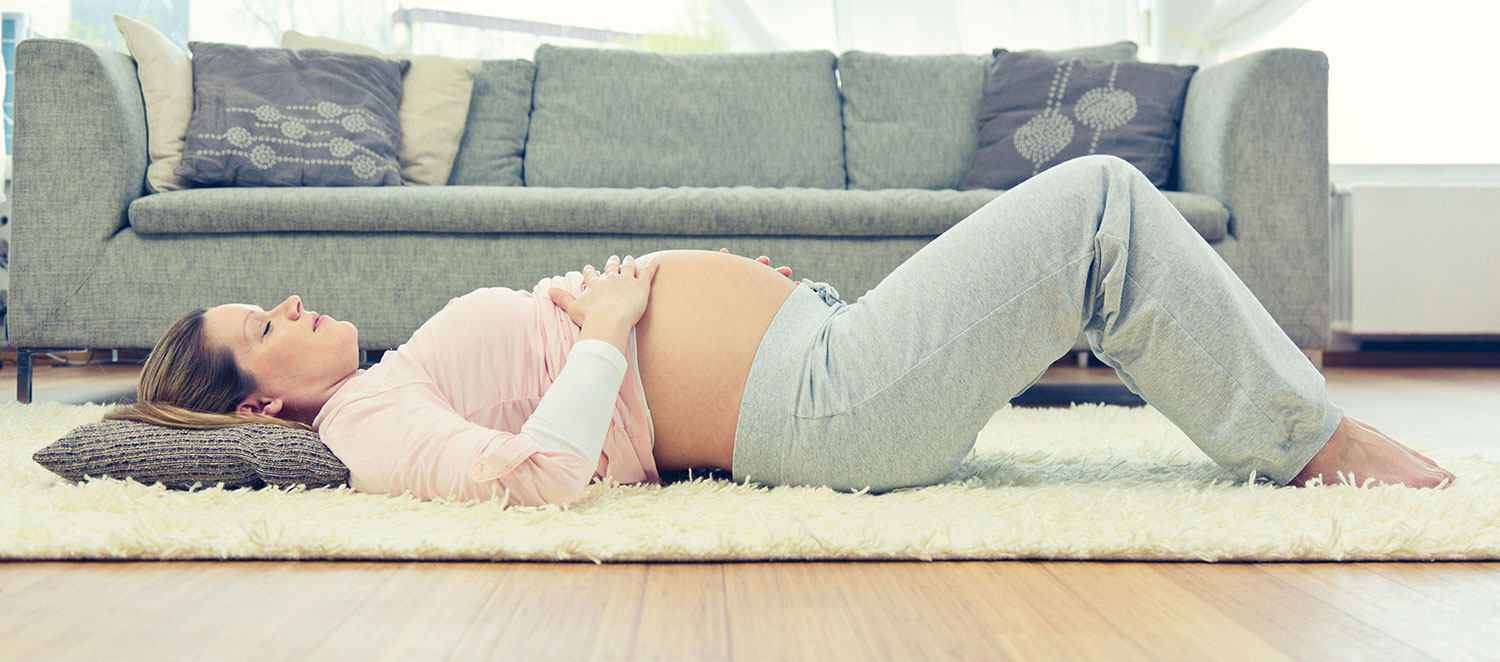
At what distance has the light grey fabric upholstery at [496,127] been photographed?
9.05 feet

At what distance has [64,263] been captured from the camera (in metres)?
2.14

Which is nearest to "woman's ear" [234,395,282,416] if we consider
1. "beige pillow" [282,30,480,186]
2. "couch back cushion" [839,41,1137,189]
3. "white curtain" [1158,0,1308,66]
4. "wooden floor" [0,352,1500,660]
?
"wooden floor" [0,352,1500,660]

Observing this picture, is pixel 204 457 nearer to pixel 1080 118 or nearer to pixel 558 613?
pixel 558 613

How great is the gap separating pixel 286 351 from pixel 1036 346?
2.91 feet

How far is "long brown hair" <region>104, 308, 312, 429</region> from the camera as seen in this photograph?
1161 mm

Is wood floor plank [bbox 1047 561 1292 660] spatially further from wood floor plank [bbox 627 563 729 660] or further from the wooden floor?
wood floor plank [bbox 627 563 729 660]

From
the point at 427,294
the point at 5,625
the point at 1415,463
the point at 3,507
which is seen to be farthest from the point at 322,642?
the point at 427,294

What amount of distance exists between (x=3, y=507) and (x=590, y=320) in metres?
0.69

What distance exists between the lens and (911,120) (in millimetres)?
2846

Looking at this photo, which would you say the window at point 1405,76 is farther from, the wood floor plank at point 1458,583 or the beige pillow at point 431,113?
the wood floor plank at point 1458,583

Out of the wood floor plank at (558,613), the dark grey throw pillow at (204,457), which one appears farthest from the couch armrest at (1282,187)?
the dark grey throw pillow at (204,457)

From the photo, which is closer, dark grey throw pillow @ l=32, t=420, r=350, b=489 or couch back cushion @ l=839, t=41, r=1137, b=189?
dark grey throw pillow @ l=32, t=420, r=350, b=489

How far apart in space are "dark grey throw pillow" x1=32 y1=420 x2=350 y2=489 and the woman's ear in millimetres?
34

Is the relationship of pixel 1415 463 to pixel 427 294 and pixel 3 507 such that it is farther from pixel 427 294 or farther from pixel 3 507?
pixel 427 294
